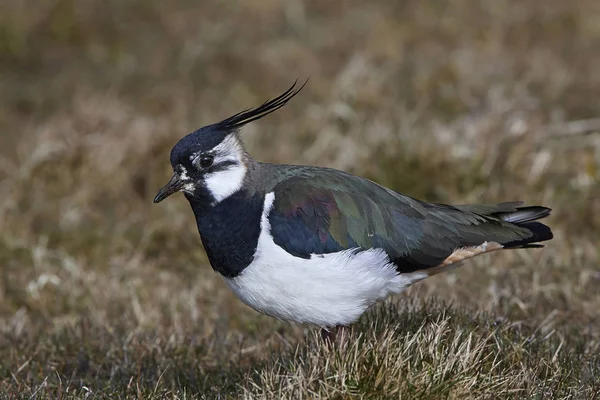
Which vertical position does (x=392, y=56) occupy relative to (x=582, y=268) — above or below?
above

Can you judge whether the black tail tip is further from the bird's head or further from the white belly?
the bird's head

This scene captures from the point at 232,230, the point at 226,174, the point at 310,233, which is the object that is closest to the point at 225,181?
the point at 226,174

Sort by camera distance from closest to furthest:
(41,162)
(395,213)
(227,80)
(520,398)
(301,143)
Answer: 1. (520,398)
2. (395,213)
3. (41,162)
4. (301,143)
5. (227,80)

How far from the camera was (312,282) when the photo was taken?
155 inches

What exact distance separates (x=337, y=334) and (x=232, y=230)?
2.07 feet

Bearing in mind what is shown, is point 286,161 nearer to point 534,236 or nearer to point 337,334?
point 534,236

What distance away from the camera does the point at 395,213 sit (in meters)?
4.26

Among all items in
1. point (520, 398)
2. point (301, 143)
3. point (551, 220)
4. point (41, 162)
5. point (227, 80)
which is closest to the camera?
point (520, 398)

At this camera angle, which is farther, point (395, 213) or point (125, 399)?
point (395, 213)

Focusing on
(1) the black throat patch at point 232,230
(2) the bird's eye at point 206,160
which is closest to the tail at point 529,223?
(1) the black throat patch at point 232,230

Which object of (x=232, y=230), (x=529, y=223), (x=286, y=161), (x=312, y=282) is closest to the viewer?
(x=312, y=282)

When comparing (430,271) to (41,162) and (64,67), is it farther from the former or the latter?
(64,67)

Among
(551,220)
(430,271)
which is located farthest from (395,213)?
(551,220)

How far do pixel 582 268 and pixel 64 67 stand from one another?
5.84 m
